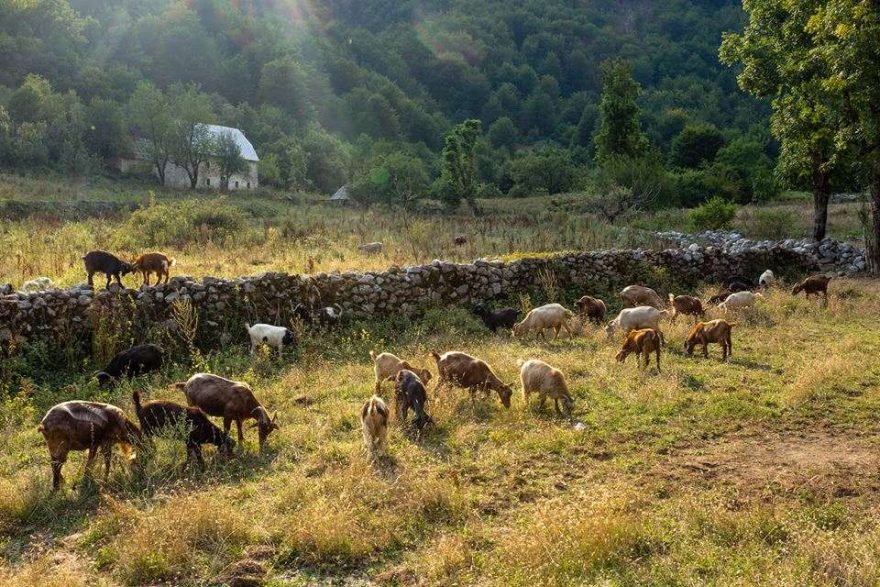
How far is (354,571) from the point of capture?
5250 millimetres

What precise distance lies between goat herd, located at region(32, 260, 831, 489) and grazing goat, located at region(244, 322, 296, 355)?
0.06 feet

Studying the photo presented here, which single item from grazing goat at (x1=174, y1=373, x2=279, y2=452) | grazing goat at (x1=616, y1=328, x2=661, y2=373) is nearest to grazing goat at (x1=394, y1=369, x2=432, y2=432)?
grazing goat at (x1=174, y1=373, x2=279, y2=452)

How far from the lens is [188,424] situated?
24.4 feet

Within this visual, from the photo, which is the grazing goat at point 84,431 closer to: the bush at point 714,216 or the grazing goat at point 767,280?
the grazing goat at point 767,280

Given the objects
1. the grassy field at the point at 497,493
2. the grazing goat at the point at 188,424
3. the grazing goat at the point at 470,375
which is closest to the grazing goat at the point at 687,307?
the grassy field at the point at 497,493

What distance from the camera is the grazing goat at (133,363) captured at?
404 inches

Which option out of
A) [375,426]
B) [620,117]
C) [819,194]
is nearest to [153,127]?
[620,117]

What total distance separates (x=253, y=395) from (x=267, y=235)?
14.9 metres

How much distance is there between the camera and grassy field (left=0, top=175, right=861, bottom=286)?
16.3 meters

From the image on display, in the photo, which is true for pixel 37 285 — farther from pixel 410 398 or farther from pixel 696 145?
pixel 696 145

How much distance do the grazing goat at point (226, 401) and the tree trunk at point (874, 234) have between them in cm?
2070

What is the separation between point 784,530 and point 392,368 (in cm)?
585

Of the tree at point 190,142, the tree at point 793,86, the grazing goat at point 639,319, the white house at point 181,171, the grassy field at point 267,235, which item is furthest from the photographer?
the white house at point 181,171

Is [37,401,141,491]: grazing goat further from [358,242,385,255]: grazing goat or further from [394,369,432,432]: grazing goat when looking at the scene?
[358,242,385,255]: grazing goat
